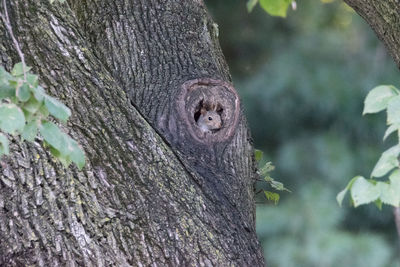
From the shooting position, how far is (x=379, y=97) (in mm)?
1762

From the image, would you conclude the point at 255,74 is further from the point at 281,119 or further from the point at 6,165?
the point at 6,165

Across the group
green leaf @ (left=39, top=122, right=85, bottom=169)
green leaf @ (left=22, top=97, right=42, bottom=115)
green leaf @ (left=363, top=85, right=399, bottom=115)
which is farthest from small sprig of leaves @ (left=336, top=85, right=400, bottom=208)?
green leaf @ (left=22, top=97, right=42, bottom=115)

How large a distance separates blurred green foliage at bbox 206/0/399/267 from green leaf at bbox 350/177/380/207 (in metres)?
5.53

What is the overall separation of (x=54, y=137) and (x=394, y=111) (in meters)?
0.77

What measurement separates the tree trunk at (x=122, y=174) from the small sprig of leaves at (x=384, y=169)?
0.76m

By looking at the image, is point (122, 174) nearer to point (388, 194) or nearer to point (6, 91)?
point (6, 91)

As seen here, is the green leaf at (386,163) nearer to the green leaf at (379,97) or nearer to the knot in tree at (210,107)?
the green leaf at (379,97)

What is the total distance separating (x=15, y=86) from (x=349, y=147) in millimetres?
6700

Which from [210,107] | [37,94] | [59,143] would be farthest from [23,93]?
[210,107]

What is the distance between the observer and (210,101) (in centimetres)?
288

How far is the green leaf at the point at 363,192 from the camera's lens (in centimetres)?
171

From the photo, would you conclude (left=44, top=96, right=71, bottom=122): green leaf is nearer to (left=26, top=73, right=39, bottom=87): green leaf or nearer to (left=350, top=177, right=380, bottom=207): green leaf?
(left=26, top=73, right=39, bottom=87): green leaf

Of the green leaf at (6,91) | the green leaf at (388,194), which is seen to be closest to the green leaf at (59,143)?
the green leaf at (6,91)

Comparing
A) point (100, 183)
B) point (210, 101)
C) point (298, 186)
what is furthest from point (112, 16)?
point (298, 186)
